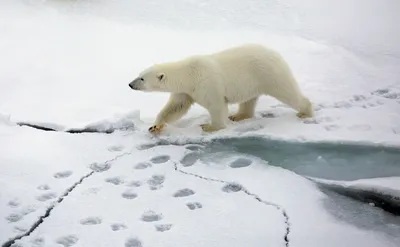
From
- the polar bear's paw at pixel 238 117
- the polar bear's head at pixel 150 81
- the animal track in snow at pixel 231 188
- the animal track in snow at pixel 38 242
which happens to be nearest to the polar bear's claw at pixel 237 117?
the polar bear's paw at pixel 238 117

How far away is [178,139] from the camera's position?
3.82 m

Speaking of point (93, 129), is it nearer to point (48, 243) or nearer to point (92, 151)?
point (92, 151)

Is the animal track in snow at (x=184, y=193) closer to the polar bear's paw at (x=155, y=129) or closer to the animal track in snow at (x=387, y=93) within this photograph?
the polar bear's paw at (x=155, y=129)

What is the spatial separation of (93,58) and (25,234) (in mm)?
3104

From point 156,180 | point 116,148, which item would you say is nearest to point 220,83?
point 116,148

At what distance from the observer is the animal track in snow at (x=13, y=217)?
2.82 metres

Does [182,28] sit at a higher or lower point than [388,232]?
higher

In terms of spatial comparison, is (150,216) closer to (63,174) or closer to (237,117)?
(63,174)

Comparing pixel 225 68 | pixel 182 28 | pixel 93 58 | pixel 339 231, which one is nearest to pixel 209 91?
pixel 225 68

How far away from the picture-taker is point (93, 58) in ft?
18.1

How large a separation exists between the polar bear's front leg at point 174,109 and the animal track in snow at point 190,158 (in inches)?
17.5

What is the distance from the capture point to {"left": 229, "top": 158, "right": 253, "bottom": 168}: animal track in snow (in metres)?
3.41

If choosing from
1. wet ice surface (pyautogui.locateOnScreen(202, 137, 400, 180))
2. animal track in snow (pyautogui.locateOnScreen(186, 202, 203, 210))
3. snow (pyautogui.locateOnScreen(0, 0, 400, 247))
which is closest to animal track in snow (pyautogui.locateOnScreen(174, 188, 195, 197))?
snow (pyautogui.locateOnScreen(0, 0, 400, 247))

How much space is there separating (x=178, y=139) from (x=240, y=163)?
22.9 inches
